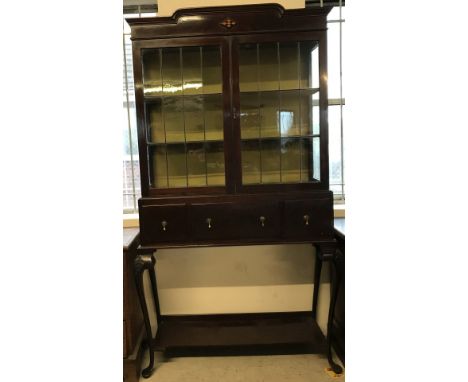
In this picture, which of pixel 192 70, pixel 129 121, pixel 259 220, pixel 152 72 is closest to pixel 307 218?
pixel 259 220

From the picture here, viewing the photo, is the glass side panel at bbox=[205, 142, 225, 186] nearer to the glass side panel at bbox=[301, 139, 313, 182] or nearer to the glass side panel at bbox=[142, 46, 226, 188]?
the glass side panel at bbox=[142, 46, 226, 188]

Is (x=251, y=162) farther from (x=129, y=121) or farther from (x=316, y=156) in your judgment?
(x=129, y=121)

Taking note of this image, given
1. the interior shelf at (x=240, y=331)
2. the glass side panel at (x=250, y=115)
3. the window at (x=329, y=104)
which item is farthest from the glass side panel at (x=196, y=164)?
the interior shelf at (x=240, y=331)

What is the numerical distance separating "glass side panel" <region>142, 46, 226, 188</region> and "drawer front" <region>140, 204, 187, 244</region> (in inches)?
4.8

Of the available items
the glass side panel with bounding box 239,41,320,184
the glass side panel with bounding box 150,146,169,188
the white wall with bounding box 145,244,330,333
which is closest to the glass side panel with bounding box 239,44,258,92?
the glass side panel with bounding box 239,41,320,184

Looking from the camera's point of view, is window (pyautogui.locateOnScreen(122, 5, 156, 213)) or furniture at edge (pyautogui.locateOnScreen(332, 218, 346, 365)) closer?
furniture at edge (pyautogui.locateOnScreen(332, 218, 346, 365))

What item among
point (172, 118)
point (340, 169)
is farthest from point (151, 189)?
point (340, 169)

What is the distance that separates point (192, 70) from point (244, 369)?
1.43 metres

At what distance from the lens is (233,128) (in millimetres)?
1412

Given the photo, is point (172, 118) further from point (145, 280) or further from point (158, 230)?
point (145, 280)

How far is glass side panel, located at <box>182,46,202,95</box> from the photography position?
1.43 metres

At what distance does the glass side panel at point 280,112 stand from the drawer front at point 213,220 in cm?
17
